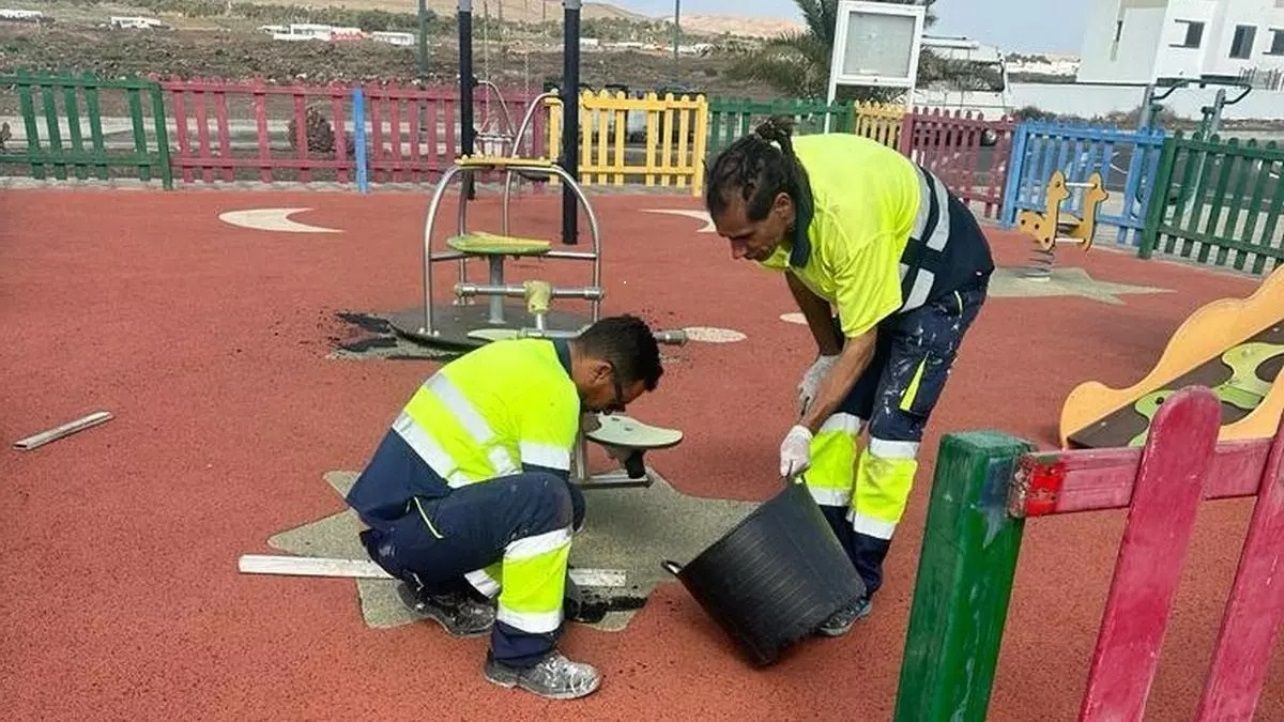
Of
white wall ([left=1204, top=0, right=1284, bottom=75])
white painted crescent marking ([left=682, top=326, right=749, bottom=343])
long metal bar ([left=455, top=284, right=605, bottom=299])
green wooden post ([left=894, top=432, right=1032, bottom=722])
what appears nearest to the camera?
green wooden post ([left=894, top=432, right=1032, bottom=722])

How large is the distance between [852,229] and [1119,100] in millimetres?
40446

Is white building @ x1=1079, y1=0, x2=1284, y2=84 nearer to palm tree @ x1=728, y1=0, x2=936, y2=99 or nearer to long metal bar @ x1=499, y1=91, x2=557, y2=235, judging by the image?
palm tree @ x1=728, y1=0, x2=936, y2=99

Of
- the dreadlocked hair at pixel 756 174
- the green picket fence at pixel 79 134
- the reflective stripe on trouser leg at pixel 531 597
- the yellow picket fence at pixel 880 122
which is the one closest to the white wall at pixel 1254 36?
the yellow picket fence at pixel 880 122

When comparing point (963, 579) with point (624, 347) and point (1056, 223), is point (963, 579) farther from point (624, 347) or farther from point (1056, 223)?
point (1056, 223)

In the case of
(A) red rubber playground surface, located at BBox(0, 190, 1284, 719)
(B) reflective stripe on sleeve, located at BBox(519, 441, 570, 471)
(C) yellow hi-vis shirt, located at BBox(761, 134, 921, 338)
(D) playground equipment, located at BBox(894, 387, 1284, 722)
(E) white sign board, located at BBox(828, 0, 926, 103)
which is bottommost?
(A) red rubber playground surface, located at BBox(0, 190, 1284, 719)

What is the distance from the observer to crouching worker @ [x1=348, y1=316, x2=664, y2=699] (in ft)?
7.54

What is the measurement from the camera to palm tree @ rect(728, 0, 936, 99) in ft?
77.7

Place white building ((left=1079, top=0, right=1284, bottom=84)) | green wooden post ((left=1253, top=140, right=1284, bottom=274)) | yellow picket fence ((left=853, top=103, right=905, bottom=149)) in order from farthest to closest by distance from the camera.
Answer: white building ((left=1079, top=0, right=1284, bottom=84))
yellow picket fence ((left=853, top=103, right=905, bottom=149))
green wooden post ((left=1253, top=140, right=1284, bottom=274))

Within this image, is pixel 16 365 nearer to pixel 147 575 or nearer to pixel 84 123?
pixel 147 575

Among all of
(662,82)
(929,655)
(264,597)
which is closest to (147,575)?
(264,597)

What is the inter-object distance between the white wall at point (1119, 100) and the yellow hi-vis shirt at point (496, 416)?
1513 inches

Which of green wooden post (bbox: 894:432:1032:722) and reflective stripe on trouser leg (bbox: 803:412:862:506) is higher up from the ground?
green wooden post (bbox: 894:432:1032:722)

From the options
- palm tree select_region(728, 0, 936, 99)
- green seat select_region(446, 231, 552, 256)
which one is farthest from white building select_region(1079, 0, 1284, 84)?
green seat select_region(446, 231, 552, 256)

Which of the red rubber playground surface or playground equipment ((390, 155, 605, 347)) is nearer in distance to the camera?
the red rubber playground surface
